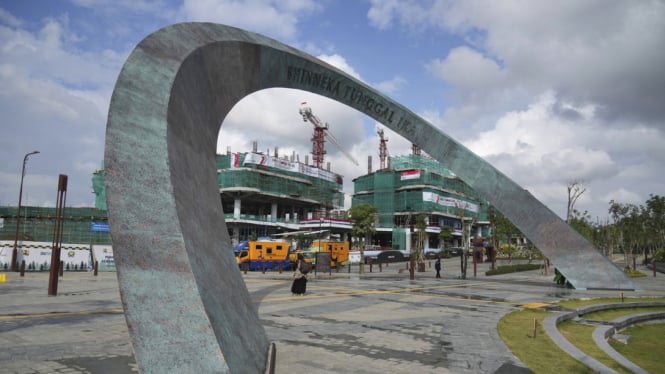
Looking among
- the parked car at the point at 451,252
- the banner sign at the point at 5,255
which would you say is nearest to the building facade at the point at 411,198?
the parked car at the point at 451,252

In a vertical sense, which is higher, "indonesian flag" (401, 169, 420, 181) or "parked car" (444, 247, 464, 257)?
"indonesian flag" (401, 169, 420, 181)

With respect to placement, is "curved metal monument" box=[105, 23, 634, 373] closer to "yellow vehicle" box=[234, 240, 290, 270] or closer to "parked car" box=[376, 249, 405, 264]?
"yellow vehicle" box=[234, 240, 290, 270]

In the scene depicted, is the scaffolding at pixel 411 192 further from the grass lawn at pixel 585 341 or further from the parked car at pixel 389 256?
the grass lawn at pixel 585 341

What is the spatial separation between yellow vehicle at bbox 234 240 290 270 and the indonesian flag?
55.6m

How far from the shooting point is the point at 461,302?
13.9 m

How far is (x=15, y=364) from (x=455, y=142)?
1387cm

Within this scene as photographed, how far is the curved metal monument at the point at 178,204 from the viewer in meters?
3.36

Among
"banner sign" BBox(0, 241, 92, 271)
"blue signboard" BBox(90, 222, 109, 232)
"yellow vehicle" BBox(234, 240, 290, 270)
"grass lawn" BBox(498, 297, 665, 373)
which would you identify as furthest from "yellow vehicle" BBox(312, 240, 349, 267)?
"blue signboard" BBox(90, 222, 109, 232)

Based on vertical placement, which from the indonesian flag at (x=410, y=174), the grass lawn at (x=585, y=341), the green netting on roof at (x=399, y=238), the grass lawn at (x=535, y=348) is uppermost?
the indonesian flag at (x=410, y=174)

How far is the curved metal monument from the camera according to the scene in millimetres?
3357

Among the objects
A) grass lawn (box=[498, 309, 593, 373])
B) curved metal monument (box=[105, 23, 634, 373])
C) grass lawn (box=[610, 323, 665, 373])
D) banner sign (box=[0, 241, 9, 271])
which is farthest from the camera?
banner sign (box=[0, 241, 9, 271])

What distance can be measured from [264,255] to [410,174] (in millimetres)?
58026

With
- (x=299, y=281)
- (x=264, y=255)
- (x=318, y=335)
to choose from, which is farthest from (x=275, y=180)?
(x=318, y=335)

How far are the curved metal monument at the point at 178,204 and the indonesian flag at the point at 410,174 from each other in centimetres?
8176
